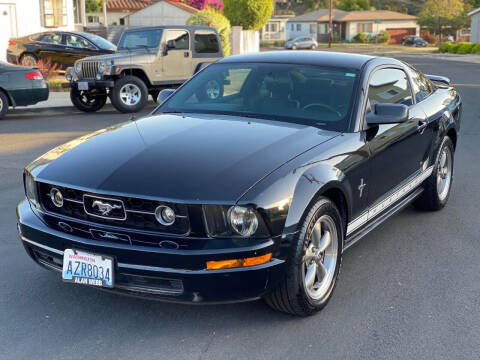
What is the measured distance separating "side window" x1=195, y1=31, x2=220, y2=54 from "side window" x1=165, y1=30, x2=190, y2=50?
0.30 metres

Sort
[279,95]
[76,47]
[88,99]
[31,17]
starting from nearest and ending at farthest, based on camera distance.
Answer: [279,95], [88,99], [76,47], [31,17]

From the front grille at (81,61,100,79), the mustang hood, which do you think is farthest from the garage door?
the mustang hood

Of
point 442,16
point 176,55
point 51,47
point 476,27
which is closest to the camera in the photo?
point 176,55

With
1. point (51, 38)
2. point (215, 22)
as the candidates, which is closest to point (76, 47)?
point (51, 38)

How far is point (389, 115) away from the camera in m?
4.84

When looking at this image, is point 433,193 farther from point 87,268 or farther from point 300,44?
point 300,44

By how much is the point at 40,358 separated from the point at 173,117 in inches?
85.0

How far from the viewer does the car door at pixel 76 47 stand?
2191 centimetres

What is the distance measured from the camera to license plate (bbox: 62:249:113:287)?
147 inches

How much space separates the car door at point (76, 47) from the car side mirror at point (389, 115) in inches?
720

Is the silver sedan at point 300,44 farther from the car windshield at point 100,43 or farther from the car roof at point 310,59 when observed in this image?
the car roof at point 310,59

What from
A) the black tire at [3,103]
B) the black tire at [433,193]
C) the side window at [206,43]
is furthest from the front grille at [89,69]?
the black tire at [433,193]

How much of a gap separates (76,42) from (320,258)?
1959 centimetres

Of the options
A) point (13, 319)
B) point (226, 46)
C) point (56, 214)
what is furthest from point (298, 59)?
point (226, 46)
